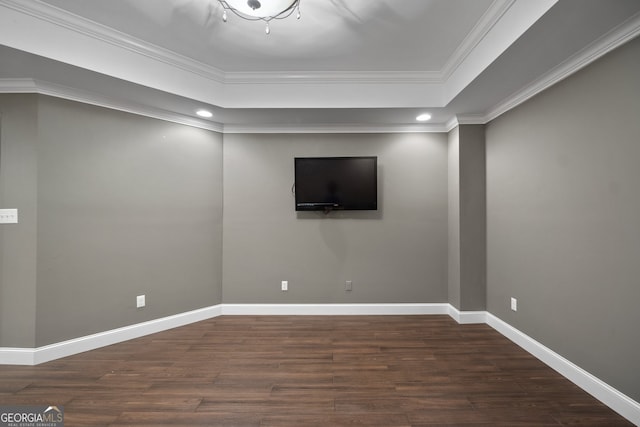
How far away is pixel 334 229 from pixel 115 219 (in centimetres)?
247

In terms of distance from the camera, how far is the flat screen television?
137 inches

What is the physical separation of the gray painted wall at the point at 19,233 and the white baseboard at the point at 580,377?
14.9 feet

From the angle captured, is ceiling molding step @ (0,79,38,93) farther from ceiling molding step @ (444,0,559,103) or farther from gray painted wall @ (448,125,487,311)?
gray painted wall @ (448,125,487,311)

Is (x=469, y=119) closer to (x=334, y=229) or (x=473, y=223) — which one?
(x=473, y=223)

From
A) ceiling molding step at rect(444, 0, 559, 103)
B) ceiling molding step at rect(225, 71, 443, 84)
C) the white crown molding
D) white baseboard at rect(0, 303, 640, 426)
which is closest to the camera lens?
ceiling molding step at rect(444, 0, 559, 103)

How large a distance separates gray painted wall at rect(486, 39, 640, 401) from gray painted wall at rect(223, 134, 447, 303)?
2.88 ft

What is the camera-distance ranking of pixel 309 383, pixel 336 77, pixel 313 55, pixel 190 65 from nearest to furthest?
pixel 309 383 < pixel 313 55 < pixel 190 65 < pixel 336 77

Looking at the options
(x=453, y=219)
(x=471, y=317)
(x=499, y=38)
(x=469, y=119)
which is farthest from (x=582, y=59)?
(x=471, y=317)

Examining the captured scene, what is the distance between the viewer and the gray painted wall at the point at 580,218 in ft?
5.72

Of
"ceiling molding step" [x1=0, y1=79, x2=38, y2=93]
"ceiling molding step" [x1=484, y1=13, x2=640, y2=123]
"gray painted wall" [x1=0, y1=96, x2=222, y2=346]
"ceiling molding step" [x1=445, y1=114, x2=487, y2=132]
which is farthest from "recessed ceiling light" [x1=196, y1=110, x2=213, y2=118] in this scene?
"ceiling molding step" [x1=484, y1=13, x2=640, y2=123]

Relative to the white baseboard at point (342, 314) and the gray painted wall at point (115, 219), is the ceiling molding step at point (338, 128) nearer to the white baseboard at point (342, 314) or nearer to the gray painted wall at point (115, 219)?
the gray painted wall at point (115, 219)

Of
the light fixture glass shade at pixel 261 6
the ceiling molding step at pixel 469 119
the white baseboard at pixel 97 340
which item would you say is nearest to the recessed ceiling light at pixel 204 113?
the light fixture glass shade at pixel 261 6

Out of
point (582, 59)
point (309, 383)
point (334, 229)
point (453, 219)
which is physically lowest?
point (309, 383)

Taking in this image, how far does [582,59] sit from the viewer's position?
200 cm
